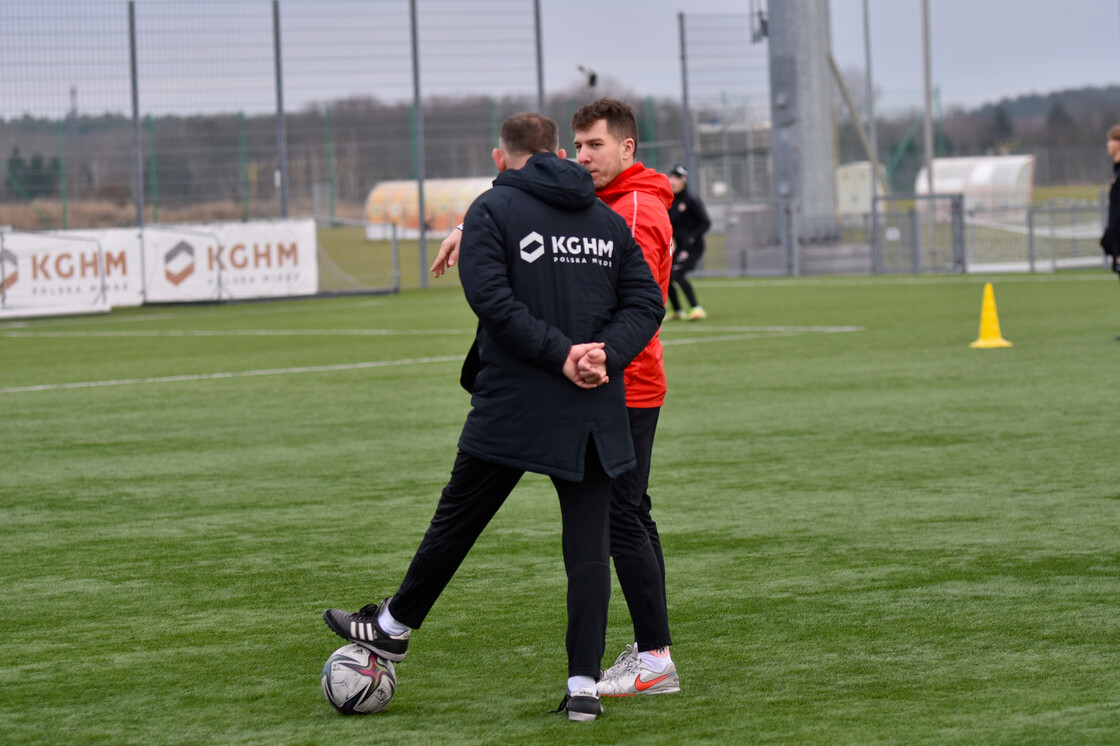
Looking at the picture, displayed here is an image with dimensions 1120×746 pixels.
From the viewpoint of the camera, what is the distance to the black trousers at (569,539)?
4.47 meters

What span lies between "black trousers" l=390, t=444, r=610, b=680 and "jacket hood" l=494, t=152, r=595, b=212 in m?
0.65

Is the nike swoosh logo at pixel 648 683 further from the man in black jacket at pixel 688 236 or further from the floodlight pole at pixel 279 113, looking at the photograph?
the floodlight pole at pixel 279 113

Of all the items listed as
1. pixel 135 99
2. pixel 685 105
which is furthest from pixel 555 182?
pixel 685 105

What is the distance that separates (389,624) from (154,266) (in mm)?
23646

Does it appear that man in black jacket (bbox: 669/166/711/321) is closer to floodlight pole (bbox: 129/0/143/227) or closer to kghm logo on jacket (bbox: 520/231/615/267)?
floodlight pole (bbox: 129/0/143/227)

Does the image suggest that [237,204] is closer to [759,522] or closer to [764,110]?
[764,110]

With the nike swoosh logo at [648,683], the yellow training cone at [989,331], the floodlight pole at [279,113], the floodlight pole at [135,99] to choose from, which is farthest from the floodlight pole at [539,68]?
the nike swoosh logo at [648,683]

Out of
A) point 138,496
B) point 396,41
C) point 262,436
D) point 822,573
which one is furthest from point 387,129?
point 822,573

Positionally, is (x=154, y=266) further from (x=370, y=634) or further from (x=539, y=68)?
(x=370, y=634)

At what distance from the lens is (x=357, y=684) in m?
4.53

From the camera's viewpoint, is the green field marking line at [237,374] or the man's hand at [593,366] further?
the green field marking line at [237,374]

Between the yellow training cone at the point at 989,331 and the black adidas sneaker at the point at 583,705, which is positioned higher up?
the yellow training cone at the point at 989,331

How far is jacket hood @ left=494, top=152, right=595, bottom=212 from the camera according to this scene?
433 centimetres

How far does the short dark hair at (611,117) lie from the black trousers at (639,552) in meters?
0.80
